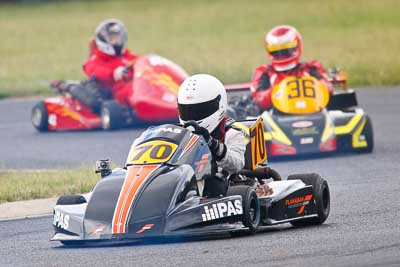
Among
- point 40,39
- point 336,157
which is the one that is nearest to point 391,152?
point 336,157

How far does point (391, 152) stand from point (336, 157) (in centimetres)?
67

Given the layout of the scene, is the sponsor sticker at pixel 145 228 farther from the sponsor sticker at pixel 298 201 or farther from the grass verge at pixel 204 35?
the grass verge at pixel 204 35

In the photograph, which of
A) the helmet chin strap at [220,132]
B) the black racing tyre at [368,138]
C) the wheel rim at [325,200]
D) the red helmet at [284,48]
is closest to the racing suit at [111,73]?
the red helmet at [284,48]

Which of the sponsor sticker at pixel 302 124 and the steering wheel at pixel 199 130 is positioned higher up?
the steering wheel at pixel 199 130

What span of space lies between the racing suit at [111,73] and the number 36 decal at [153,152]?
9.67 m

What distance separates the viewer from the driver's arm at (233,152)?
10.0 m

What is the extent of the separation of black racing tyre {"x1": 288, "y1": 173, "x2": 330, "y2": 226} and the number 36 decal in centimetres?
125

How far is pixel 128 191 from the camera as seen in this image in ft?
30.4

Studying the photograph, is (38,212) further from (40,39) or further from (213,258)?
(40,39)

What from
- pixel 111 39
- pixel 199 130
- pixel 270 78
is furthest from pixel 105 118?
pixel 199 130

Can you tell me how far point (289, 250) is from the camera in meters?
8.62

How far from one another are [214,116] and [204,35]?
92.7 ft

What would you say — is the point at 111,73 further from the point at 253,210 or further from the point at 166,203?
the point at 166,203

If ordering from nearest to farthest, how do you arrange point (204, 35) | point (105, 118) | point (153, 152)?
point (153, 152), point (105, 118), point (204, 35)
